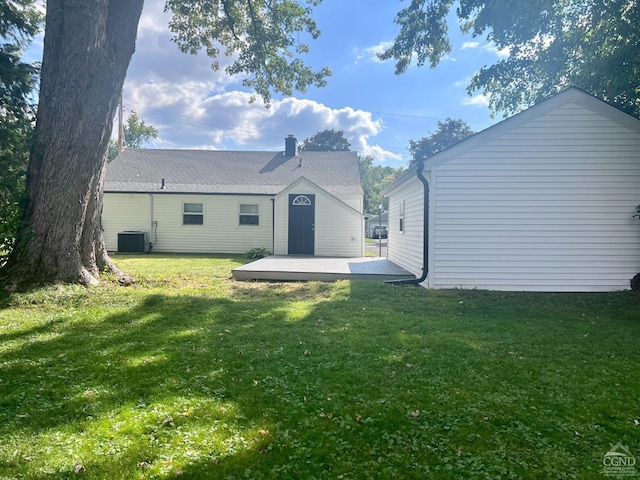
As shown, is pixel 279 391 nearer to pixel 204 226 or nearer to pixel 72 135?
pixel 72 135

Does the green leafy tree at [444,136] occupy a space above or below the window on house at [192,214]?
above

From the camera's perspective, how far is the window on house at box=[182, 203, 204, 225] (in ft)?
53.9

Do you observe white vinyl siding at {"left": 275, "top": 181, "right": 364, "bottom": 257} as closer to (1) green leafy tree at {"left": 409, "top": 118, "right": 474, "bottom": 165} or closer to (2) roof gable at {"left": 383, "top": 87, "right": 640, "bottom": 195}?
(2) roof gable at {"left": 383, "top": 87, "right": 640, "bottom": 195}

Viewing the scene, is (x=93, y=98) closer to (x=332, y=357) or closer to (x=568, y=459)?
(x=332, y=357)

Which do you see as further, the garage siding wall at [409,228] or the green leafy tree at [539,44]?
the garage siding wall at [409,228]

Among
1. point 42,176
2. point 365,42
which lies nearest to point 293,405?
point 42,176

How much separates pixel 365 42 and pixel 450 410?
1344cm

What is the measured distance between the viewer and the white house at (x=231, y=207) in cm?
1470

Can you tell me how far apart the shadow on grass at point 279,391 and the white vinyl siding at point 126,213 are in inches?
475

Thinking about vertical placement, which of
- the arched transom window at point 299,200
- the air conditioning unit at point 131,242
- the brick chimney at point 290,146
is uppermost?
the brick chimney at point 290,146

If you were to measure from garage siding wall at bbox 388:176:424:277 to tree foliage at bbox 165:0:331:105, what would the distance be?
474 centimetres

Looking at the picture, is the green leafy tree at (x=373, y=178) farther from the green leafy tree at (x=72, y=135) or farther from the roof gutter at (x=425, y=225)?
the green leafy tree at (x=72, y=135)

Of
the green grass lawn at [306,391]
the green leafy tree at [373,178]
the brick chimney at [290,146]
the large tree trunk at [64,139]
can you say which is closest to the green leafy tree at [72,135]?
the large tree trunk at [64,139]

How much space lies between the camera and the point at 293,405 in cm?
282
